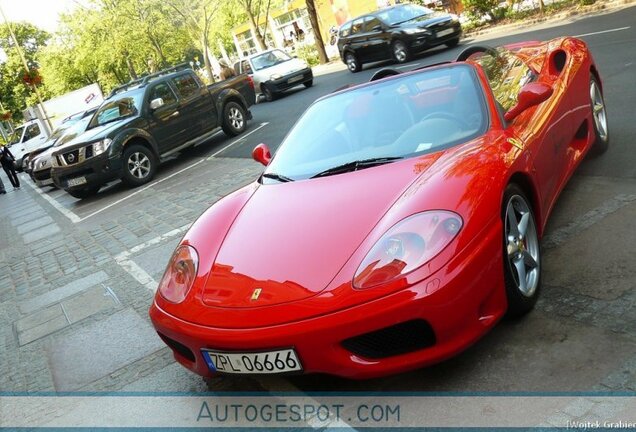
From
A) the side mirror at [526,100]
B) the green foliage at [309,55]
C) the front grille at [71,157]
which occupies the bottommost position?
the green foliage at [309,55]

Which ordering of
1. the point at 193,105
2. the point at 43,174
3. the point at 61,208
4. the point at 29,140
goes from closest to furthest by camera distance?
the point at 61,208
the point at 193,105
the point at 43,174
the point at 29,140

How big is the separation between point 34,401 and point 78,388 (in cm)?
27

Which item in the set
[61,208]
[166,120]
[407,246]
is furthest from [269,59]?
[407,246]

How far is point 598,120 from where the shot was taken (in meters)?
5.51

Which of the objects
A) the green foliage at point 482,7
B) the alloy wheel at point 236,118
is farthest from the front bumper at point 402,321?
the green foliage at point 482,7

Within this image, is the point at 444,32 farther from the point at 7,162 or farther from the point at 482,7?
the point at 7,162

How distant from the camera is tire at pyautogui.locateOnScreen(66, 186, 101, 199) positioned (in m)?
12.1

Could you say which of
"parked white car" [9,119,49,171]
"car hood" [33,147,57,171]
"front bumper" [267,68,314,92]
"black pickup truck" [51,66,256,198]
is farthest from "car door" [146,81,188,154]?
"parked white car" [9,119,49,171]

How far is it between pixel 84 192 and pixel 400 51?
10350mm

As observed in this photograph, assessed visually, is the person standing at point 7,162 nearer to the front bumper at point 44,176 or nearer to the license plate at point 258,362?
the front bumper at point 44,176

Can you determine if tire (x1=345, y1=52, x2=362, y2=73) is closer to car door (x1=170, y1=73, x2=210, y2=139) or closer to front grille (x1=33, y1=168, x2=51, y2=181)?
car door (x1=170, y1=73, x2=210, y2=139)

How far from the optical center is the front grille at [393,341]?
2627 mm

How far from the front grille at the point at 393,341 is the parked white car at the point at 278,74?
18712 mm

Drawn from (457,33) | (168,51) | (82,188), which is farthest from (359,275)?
(168,51)
